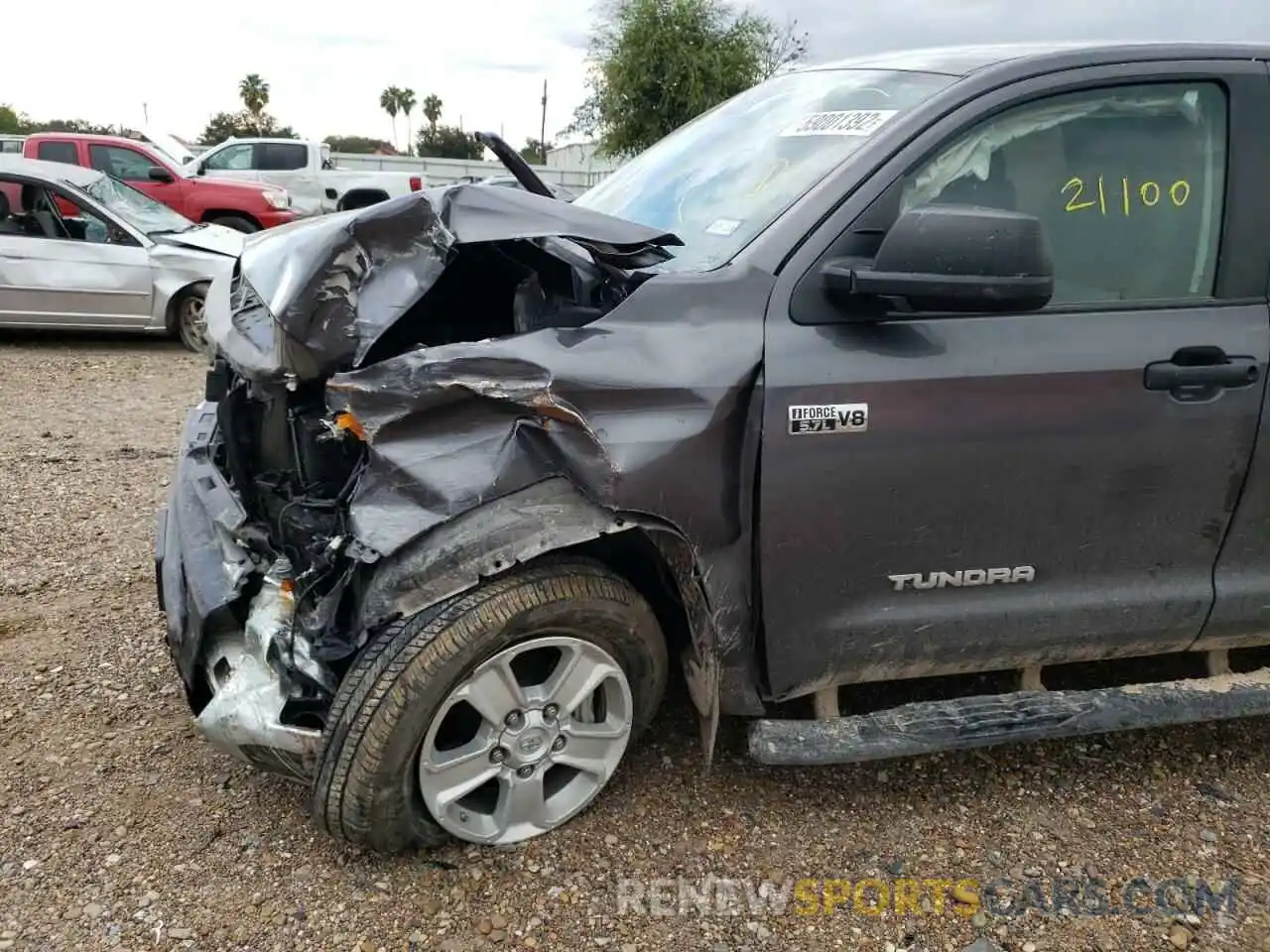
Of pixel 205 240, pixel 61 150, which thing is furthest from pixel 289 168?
pixel 205 240

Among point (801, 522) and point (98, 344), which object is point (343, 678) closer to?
point (801, 522)

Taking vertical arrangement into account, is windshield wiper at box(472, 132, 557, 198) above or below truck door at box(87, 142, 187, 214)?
above

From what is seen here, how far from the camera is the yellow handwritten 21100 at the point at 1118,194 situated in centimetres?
242

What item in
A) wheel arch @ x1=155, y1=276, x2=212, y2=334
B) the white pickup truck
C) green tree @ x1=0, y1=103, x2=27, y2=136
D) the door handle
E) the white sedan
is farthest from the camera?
green tree @ x1=0, y1=103, x2=27, y2=136

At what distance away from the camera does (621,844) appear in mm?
2502

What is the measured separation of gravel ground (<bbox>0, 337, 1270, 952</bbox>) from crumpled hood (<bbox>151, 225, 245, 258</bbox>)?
218 inches

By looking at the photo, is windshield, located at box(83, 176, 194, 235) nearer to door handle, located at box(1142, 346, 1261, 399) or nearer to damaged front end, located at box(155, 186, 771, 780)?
damaged front end, located at box(155, 186, 771, 780)

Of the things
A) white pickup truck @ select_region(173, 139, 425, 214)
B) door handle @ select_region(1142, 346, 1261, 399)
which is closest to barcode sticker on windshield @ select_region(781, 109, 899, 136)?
door handle @ select_region(1142, 346, 1261, 399)

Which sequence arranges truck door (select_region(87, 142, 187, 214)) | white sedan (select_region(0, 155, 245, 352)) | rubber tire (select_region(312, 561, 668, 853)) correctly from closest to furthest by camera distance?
rubber tire (select_region(312, 561, 668, 853)) < white sedan (select_region(0, 155, 245, 352)) < truck door (select_region(87, 142, 187, 214))

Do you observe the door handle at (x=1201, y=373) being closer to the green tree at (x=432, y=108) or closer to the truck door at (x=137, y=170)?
the truck door at (x=137, y=170)

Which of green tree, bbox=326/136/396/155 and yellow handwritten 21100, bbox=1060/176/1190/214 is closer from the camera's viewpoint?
yellow handwritten 21100, bbox=1060/176/1190/214

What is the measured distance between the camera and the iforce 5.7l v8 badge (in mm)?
2205

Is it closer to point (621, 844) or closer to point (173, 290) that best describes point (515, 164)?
point (621, 844)

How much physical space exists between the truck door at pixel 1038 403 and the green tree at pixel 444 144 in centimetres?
4631
